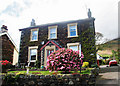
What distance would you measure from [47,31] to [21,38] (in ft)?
Answer: 14.6

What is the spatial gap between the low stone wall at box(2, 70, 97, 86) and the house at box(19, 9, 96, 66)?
527 centimetres

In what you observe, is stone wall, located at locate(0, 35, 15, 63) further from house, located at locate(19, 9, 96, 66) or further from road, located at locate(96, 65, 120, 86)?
road, located at locate(96, 65, 120, 86)

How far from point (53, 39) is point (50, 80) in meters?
7.98

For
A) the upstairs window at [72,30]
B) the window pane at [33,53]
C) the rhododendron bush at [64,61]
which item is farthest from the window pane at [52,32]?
the rhododendron bush at [64,61]

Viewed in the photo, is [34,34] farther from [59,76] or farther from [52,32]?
[59,76]

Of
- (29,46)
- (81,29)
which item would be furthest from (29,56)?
(81,29)

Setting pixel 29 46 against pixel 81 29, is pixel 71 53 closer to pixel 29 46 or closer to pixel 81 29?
pixel 81 29

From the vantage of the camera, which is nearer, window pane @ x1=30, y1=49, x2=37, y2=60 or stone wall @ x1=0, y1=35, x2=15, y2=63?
window pane @ x1=30, y1=49, x2=37, y2=60

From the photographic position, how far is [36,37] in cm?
1507

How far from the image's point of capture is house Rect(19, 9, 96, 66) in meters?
12.5

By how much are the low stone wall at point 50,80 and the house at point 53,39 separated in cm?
527

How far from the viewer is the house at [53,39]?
12.5 m

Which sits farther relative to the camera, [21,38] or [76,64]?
[21,38]

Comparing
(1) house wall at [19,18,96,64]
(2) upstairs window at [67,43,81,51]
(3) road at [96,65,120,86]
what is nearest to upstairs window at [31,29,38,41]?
(1) house wall at [19,18,96,64]
